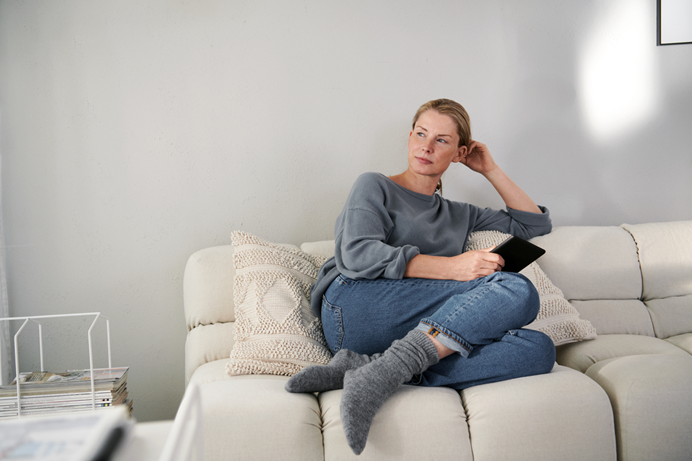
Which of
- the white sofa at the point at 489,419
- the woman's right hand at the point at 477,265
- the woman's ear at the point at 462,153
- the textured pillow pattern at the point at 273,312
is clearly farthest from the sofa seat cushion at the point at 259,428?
the woman's ear at the point at 462,153

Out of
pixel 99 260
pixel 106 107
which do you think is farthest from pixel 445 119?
pixel 99 260

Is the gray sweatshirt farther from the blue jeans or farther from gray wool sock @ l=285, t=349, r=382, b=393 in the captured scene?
gray wool sock @ l=285, t=349, r=382, b=393

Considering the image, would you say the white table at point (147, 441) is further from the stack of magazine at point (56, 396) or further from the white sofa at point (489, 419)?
the stack of magazine at point (56, 396)

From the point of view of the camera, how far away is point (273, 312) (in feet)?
4.54

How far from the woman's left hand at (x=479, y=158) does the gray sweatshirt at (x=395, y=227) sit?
176 mm

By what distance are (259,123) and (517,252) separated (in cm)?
113

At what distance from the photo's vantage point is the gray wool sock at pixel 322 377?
42.3 inches

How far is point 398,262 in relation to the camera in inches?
51.6

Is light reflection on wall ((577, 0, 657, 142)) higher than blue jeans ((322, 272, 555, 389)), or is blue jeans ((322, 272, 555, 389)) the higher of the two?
light reflection on wall ((577, 0, 657, 142))

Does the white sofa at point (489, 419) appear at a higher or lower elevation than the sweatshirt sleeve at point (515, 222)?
lower

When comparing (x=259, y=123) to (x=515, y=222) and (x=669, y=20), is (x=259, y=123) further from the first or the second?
(x=669, y=20)

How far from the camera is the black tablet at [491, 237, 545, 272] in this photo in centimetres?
128

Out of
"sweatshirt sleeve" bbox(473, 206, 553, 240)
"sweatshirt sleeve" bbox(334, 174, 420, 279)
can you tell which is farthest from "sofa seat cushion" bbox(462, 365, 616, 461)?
"sweatshirt sleeve" bbox(473, 206, 553, 240)

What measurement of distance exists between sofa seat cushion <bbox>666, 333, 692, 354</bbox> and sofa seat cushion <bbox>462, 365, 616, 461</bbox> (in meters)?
0.68
